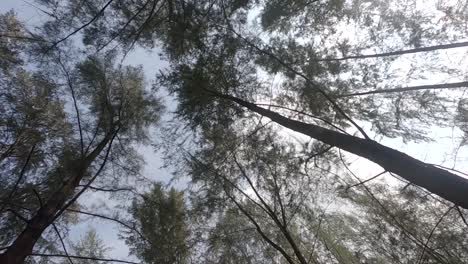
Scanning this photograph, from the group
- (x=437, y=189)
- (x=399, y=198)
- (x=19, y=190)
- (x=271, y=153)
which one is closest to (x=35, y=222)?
(x=19, y=190)

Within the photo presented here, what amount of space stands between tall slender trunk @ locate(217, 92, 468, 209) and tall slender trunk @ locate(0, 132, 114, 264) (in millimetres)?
3355

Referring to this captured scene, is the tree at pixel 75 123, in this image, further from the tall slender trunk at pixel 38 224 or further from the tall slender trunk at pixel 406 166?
the tall slender trunk at pixel 406 166

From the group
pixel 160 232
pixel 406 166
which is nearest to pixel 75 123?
pixel 160 232

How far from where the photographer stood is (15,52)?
612 cm

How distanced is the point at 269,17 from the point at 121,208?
4.07 meters

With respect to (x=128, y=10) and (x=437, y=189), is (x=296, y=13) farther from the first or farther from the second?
(x=437, y=189)

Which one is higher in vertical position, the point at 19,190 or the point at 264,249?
the point at 19,190

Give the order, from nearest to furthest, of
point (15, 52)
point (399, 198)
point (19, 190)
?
point (399, 198) < point (19, 190) < point (15, 52)

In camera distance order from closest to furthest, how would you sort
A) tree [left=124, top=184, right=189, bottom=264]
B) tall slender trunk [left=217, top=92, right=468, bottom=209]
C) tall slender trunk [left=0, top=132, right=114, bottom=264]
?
tall slender trunk [left=217, top=92, right=468, bottom=209]
tall slender trunk [left=0, top=132, right=114, bottom=264]
tree [left=124, top=184, right=189, bottom=264]

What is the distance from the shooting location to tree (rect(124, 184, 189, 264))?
6.27 meters

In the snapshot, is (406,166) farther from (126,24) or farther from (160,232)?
(160,232)

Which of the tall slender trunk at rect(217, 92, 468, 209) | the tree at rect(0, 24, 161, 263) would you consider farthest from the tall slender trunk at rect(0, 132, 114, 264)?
the tall slender trunk at rect(217, 92, 468, 209)

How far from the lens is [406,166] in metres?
2.79

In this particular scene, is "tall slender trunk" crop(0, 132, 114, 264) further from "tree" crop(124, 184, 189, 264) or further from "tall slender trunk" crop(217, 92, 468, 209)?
"tall slender trunk" crop(217, 92, 468, 209)
